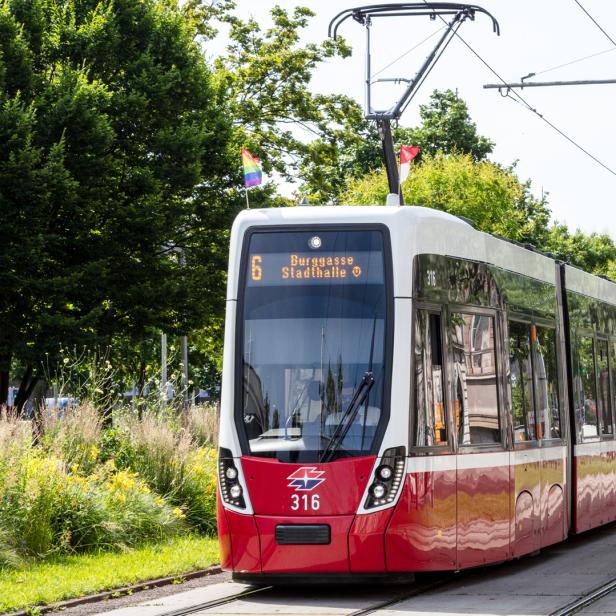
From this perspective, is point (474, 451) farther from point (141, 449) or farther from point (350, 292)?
point (141, 449)

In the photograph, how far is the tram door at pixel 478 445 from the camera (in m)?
11.5

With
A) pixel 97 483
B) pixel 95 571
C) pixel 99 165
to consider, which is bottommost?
pixel 95 571

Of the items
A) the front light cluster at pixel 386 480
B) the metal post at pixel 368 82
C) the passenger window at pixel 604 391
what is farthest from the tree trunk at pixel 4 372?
the front light cluster at pixel 386 480

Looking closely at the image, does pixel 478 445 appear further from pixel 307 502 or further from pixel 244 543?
pixel 244 543

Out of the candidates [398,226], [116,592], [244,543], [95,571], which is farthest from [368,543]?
[95,571]

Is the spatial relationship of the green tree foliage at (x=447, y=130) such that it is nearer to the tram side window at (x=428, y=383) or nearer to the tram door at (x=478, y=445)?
the tram door at (x=478, y=445)

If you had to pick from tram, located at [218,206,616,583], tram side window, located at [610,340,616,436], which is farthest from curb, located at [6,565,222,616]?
tram side window, located at [610,340,616,436]

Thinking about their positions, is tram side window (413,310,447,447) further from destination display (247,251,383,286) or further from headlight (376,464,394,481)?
destination display (247,251,383,286)

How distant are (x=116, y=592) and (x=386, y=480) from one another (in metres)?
2.70

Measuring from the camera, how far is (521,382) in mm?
13141

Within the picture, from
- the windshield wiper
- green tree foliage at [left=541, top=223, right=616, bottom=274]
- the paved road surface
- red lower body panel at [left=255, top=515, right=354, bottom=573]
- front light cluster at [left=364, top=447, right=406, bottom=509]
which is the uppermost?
green tree foliage at [left=541, top=223, right=616, bottom=274]

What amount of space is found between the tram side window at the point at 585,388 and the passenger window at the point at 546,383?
3.30ft

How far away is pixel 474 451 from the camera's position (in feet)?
38.7

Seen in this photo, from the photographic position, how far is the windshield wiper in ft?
35.2
